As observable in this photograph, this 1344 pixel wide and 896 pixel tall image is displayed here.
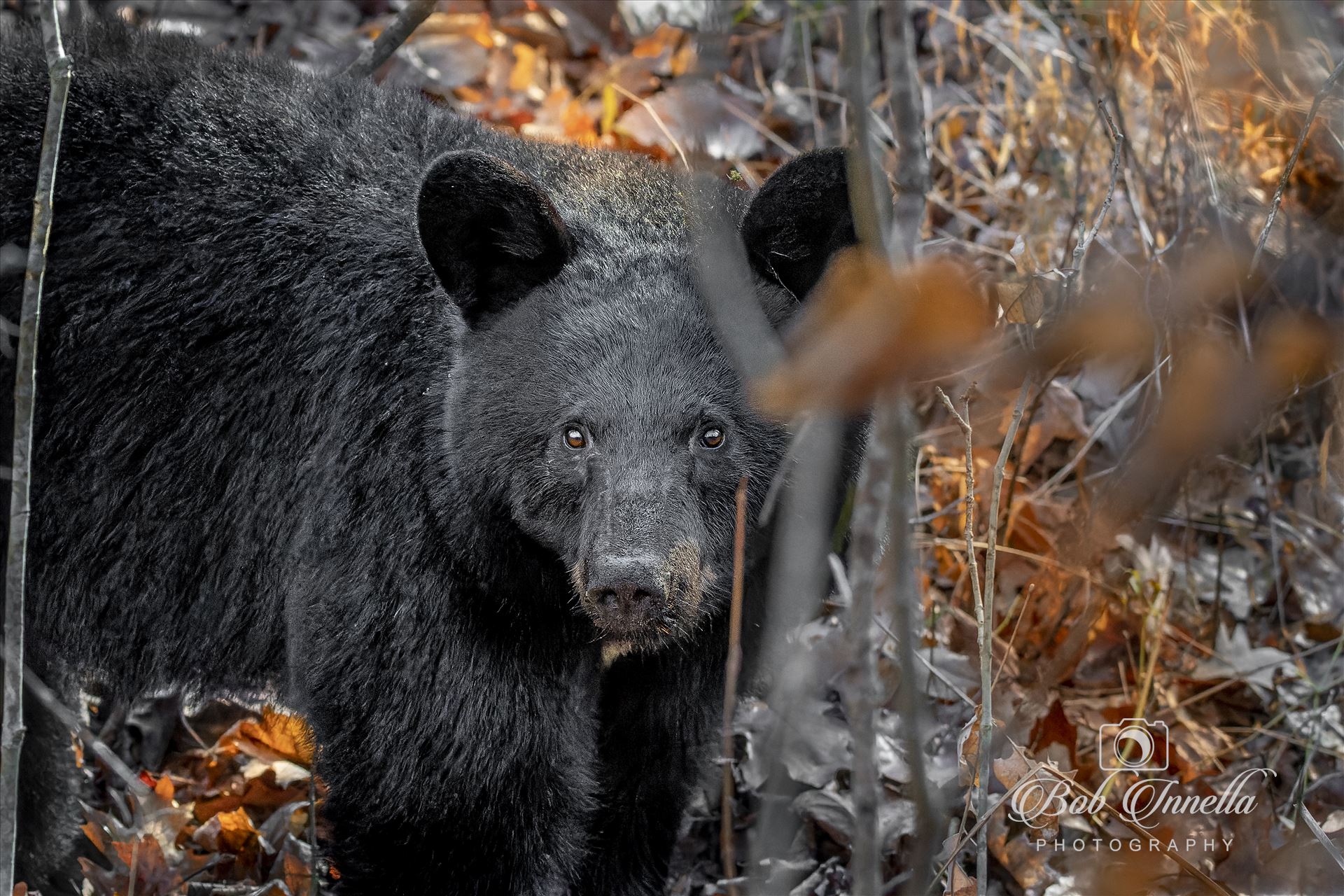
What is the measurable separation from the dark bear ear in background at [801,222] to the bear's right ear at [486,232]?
519 millimetres

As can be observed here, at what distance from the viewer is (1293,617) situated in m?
5.30

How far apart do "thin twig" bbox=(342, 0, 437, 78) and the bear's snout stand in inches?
108

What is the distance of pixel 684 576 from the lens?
3059 millimetres

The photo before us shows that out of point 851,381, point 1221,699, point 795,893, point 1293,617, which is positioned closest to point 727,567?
point 795,893

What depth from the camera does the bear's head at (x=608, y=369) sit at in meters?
3.19

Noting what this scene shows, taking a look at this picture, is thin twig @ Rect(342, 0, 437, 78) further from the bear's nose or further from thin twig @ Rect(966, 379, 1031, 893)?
thin twig @ Rect(966, 379, 1031, 893)

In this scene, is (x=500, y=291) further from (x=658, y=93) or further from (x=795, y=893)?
(x=658, y=93)

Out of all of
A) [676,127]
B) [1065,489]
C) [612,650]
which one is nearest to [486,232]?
[612,650]

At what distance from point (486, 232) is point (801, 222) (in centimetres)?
82

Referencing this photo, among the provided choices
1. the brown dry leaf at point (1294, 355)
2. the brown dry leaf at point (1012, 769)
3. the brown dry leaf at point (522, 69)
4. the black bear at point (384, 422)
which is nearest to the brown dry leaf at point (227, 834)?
the black bear at point (384, 422)

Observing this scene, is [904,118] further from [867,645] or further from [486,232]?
[486,232]

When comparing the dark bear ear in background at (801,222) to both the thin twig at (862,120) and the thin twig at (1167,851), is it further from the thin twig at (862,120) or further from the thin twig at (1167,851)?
the thin twig at (862,120)

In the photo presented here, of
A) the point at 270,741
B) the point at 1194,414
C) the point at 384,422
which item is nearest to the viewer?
the point at 1194,414

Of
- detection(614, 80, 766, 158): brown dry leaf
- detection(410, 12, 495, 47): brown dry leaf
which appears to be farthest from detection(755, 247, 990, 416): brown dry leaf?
detection(410, 12, 495, 47): brown dry leaf
